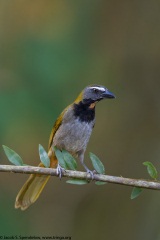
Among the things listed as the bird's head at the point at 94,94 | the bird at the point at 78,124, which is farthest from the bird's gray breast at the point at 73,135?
the bird's head at the point at 94,94

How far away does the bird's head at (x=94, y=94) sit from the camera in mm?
5402

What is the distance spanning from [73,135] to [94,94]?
1.45 feet

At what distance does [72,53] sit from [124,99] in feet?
4.93

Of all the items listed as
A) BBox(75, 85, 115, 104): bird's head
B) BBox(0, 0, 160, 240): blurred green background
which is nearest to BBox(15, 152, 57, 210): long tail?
BBox(75, 85, 115, 104): bird's head

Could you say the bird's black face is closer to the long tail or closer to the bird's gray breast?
the bird's gray breast

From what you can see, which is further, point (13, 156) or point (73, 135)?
point (73, 135)

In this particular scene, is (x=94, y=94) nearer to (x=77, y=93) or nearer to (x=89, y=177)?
(x=77, y=93)

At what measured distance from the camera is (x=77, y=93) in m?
7.06

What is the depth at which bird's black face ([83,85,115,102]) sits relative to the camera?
540 centimetres

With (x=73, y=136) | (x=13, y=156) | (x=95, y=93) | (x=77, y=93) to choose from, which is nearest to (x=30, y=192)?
(x=73, y=136)

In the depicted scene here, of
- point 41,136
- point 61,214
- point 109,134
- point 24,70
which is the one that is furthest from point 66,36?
point 61,214

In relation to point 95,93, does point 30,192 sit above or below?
below

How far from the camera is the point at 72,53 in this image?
268 inches

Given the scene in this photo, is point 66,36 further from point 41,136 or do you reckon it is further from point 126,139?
point 126,139
